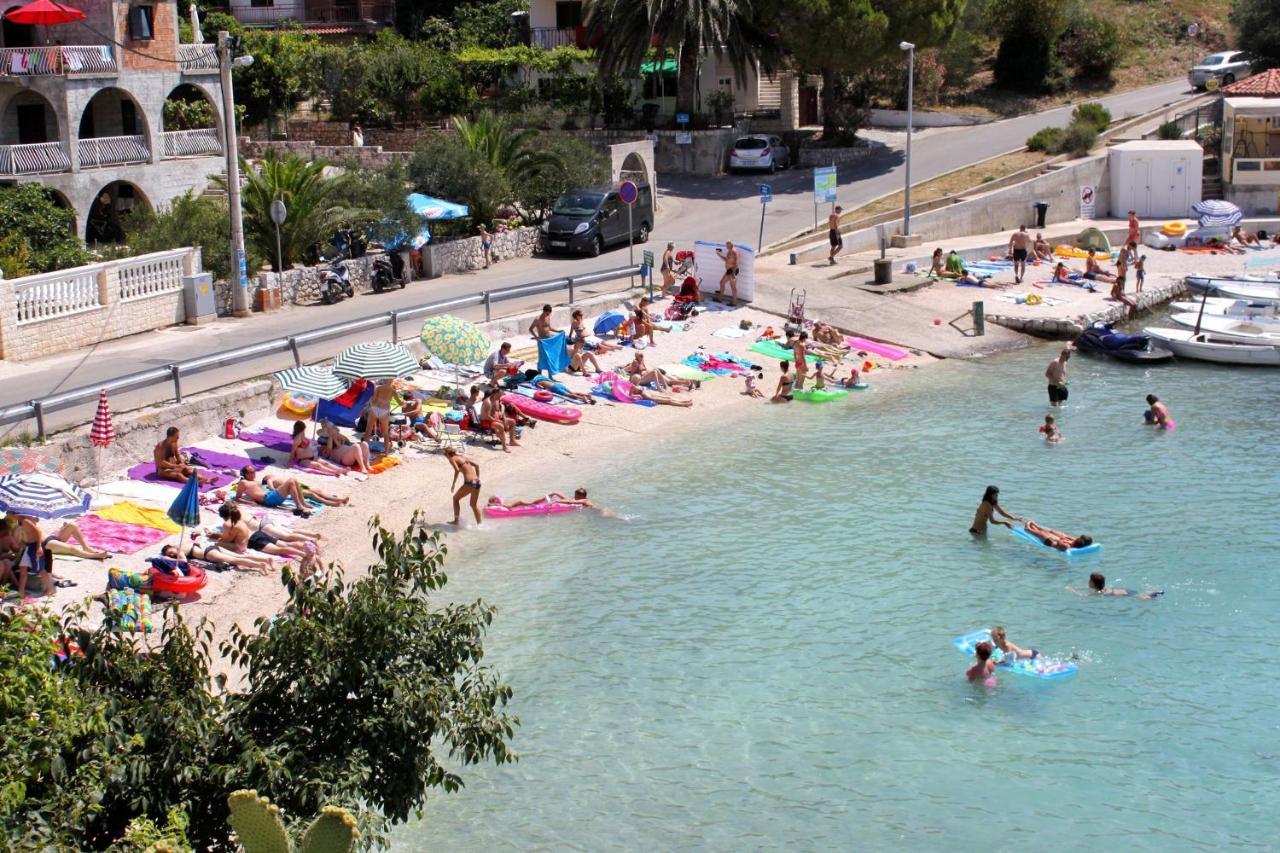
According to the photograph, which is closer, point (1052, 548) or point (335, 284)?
point (1052, 548)

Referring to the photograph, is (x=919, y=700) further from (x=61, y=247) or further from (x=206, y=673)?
(x=61, y=247)

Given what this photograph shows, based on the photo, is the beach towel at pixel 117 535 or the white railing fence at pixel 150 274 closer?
the beach towel at pixel 117 535

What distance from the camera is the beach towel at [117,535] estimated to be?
1772 cm

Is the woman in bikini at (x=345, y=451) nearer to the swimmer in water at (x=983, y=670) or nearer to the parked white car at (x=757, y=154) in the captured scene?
the swimmer in water at (x=983, y=670)

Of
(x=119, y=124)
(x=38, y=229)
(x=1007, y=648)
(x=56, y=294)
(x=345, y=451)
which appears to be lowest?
(x=1007, y=648)

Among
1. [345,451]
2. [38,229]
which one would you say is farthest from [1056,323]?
[38,229]

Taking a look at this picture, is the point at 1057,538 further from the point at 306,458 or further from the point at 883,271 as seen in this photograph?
the point at 883,271

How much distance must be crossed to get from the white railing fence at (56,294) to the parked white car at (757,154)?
2599 cm

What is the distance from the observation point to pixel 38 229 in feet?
109

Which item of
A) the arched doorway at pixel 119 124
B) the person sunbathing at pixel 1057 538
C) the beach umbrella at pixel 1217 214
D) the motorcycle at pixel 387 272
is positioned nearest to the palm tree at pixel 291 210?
the motorcycle at pixel 387 272

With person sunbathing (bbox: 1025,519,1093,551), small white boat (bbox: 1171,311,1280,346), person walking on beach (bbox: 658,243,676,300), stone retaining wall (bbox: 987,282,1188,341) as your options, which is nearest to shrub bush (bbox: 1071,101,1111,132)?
stone retaining wall (bbox: 987,282,1188,341)

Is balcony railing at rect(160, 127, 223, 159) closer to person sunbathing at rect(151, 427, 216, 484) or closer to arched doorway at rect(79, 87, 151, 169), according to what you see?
arched doorway at rect(79, 87, 151, 169)

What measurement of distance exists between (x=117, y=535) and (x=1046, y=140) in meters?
36.3

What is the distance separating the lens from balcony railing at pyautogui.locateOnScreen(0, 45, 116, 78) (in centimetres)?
3712
